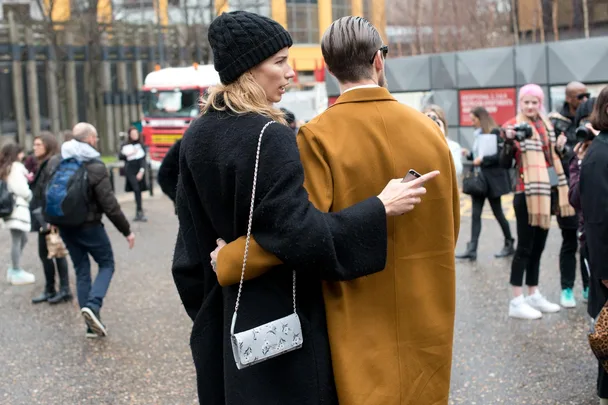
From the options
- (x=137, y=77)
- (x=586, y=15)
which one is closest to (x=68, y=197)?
(x=586, y=15)

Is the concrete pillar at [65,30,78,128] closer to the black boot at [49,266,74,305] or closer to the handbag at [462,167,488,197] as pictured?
the black boot at [49,266,74,305]

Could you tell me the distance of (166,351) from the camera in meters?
6.64

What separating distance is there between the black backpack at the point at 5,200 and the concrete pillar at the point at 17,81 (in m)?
27.2

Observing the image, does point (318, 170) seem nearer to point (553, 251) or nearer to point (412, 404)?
point (412, 404)

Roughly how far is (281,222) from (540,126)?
4830mm

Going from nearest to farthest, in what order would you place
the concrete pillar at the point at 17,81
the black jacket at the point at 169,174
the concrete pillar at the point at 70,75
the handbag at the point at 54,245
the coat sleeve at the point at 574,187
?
the coat sleeve at the point at 574,187 < the black jacket at the point at 169,174 < the handbag at the point at 54,245 < the concrete pillar at the point at 17,81 < the concrete pillar at the point at 70,75

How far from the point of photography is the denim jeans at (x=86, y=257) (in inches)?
282

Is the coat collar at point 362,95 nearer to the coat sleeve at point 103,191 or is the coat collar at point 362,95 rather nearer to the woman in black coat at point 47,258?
the coat sleeve at point 103,191

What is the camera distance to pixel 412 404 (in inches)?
105

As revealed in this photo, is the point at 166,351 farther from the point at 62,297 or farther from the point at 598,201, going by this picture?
the point at 598,201

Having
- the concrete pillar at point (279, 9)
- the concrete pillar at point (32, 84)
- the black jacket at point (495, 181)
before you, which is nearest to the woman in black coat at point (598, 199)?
the black jacket at point (495, 181)

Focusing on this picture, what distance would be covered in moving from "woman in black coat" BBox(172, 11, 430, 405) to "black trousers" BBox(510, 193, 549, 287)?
14.5ft

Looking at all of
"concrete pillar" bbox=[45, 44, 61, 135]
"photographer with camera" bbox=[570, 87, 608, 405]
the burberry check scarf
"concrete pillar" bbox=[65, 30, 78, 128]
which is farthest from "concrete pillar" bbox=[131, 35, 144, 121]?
"photographer with camera" bbox=[570, 87, 608, 405]

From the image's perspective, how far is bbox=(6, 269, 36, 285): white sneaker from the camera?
966cm
